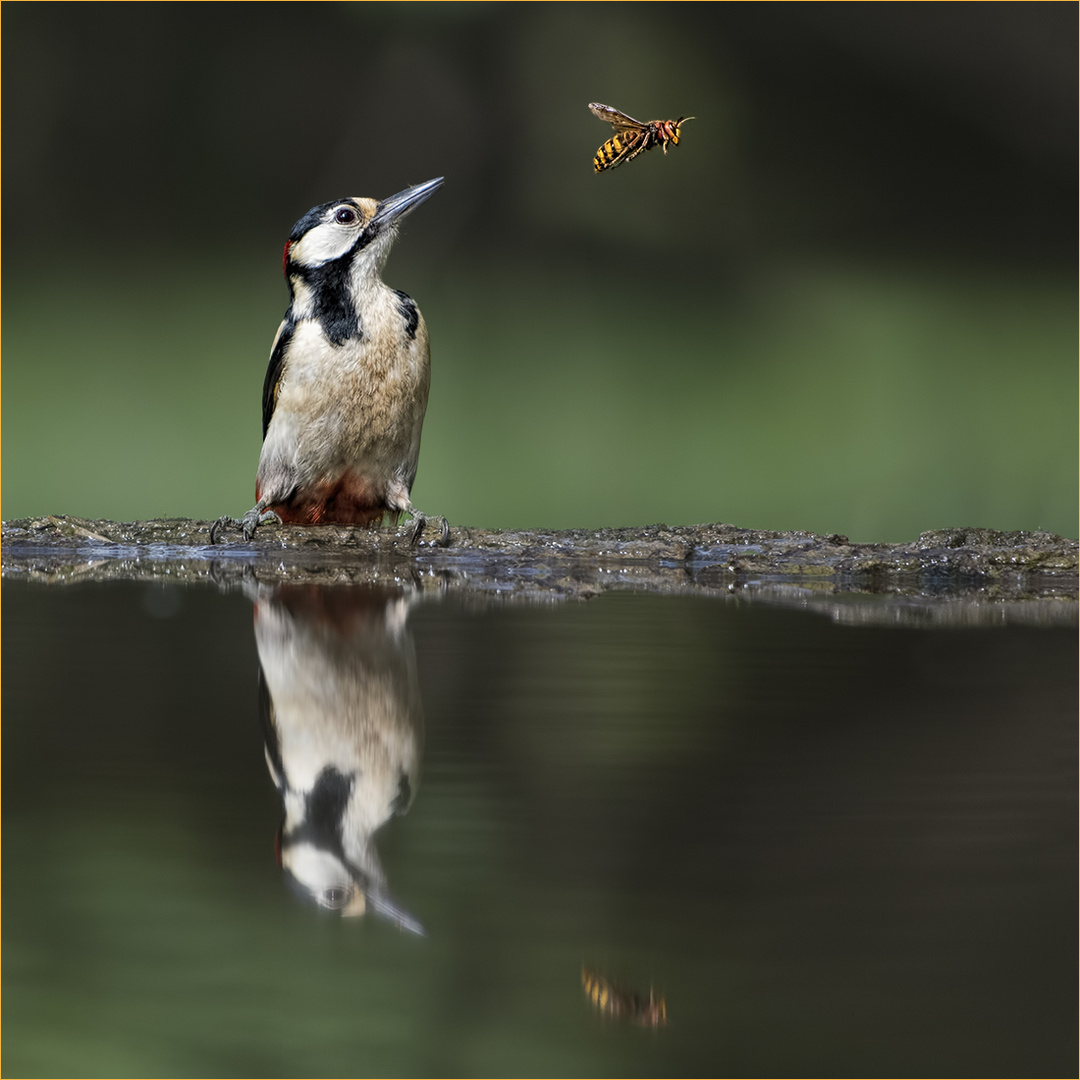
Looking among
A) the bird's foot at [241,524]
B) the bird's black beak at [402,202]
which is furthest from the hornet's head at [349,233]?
the bird's foot at [241,524]

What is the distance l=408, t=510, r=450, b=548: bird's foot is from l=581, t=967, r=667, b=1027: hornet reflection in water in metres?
1.80

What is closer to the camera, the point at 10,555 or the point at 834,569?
the point at 834,569

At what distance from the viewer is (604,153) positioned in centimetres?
305

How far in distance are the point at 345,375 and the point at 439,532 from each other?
2.33 ft

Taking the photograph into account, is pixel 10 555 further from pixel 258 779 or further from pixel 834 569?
pixel 258 779

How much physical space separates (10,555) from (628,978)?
83.3 inches

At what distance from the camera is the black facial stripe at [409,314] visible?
3223 mm

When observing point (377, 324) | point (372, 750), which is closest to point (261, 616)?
point (372, 750)

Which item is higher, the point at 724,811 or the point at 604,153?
the point at 604,153

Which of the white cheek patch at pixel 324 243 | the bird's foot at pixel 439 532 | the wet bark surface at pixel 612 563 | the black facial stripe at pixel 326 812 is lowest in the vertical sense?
the black facial stripe at pixel 326 812

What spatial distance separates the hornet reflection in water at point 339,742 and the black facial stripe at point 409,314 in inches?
62.0

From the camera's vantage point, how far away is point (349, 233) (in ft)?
10.7

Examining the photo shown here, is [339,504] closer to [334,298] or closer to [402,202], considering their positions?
[334,298]

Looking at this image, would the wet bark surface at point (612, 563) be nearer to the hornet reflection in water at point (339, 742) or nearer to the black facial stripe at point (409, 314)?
the hornet reflection in water at point (339, 742)
